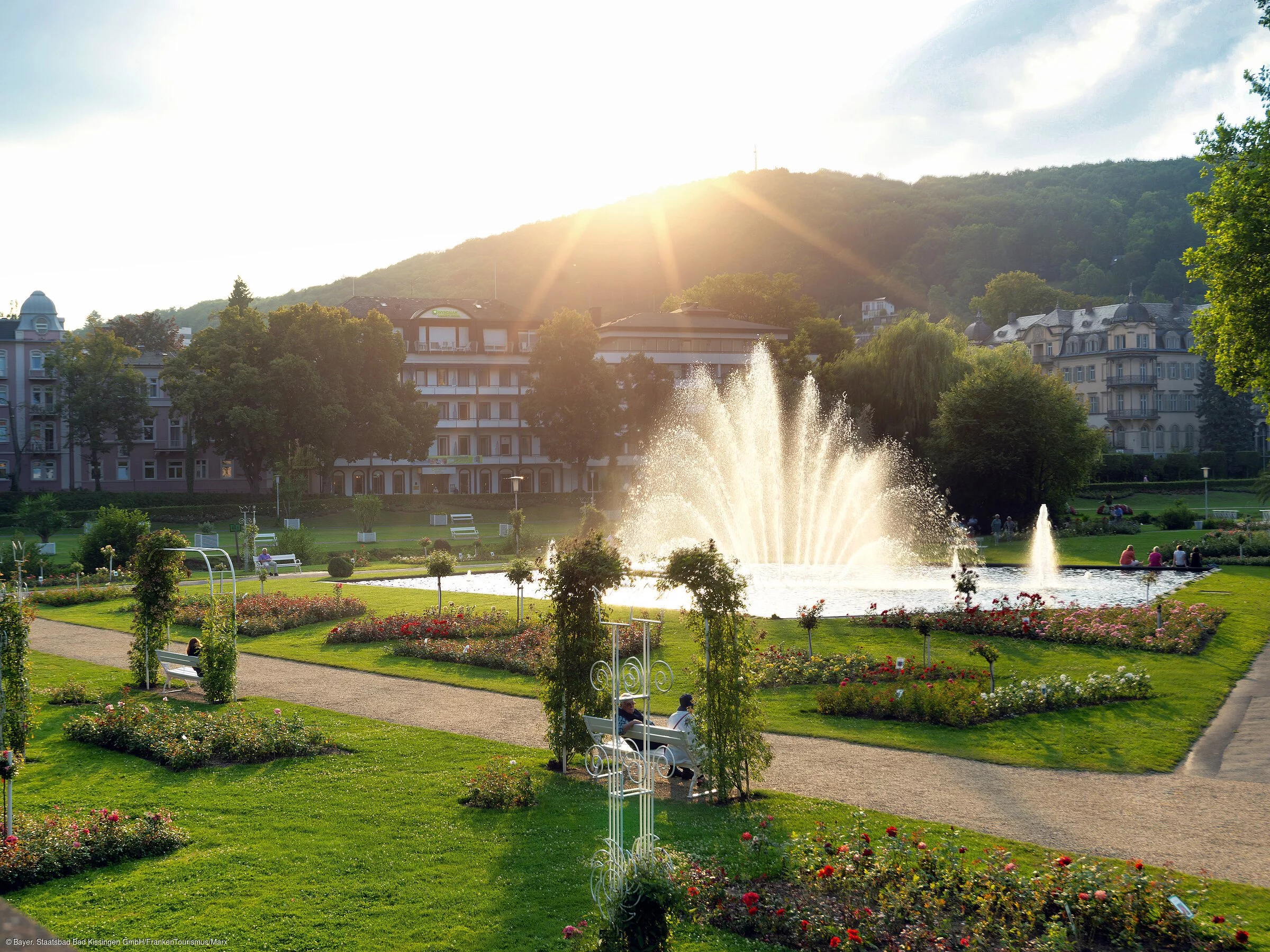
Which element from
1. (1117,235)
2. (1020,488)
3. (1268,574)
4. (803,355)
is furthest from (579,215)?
(1268,574)

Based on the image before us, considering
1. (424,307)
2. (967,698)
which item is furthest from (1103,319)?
(967,698)

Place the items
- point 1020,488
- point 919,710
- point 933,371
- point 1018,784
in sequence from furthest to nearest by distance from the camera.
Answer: point 933,371, point 1020,488, point 919,710, point 1018,784

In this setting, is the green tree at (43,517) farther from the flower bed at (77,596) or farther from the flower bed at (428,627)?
the flower bed at (428,627)

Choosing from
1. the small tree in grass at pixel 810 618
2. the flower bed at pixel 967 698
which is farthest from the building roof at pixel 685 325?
the flower bed at pixel 967 698

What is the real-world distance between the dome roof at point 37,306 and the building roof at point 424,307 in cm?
2324

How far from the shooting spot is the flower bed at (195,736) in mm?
14203

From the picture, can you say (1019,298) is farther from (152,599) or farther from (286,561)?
(152,599)

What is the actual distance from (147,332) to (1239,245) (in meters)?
104

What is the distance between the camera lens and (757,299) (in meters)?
98.1

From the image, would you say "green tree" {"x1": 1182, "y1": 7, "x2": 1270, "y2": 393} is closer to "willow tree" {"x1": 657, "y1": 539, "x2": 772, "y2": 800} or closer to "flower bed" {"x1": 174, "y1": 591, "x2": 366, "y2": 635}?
"willow tree" {"x1": 657, "y1": 539, "x2": 772, "y2": 800}

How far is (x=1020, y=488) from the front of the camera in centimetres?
5338

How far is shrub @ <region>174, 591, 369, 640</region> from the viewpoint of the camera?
2745 cm

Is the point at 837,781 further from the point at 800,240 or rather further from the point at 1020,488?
the point at 800,240

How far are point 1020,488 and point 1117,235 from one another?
359 feet
